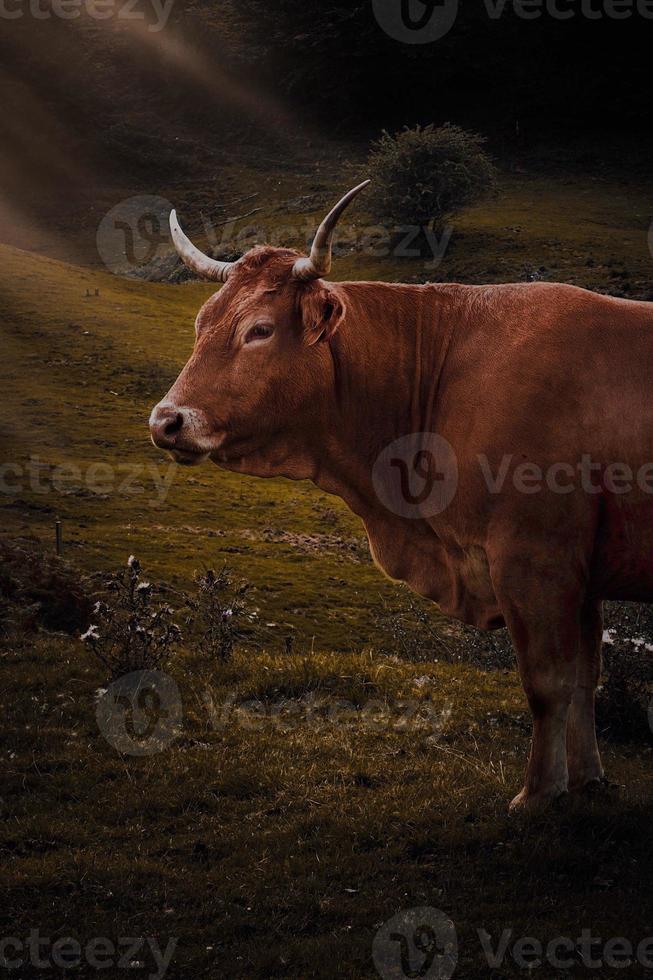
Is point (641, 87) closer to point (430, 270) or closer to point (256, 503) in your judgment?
point (430, 270)

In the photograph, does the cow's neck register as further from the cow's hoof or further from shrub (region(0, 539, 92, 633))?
shrub (region(0, 539, 92, 633))

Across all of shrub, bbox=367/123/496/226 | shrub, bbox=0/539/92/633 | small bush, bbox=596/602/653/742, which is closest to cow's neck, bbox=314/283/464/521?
small bush, bbox=596/602/653/742

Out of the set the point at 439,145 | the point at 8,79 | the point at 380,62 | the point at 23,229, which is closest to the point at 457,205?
the point at 439,145

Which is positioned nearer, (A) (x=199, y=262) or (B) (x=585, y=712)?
(B) (x=585, y=712)

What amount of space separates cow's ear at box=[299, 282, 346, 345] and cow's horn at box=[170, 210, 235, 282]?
65 centimetres

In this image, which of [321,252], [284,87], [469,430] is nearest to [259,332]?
[321,252]

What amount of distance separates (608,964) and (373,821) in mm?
2058

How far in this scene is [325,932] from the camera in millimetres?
5750

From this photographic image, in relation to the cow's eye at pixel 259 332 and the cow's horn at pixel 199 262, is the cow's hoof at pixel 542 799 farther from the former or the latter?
the cow's horn at pixel 199 262

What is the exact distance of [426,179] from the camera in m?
61.7

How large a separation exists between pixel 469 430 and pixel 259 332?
1566mm

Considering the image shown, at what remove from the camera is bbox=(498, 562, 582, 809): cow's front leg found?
257 inches

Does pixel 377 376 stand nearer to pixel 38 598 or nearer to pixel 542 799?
pixel 542 799

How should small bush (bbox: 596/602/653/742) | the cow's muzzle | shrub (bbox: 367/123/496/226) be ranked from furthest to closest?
shrub (bbox: 367/123/496/226), small bush (bbox: 596/602/653/742), the cow's muzzle
